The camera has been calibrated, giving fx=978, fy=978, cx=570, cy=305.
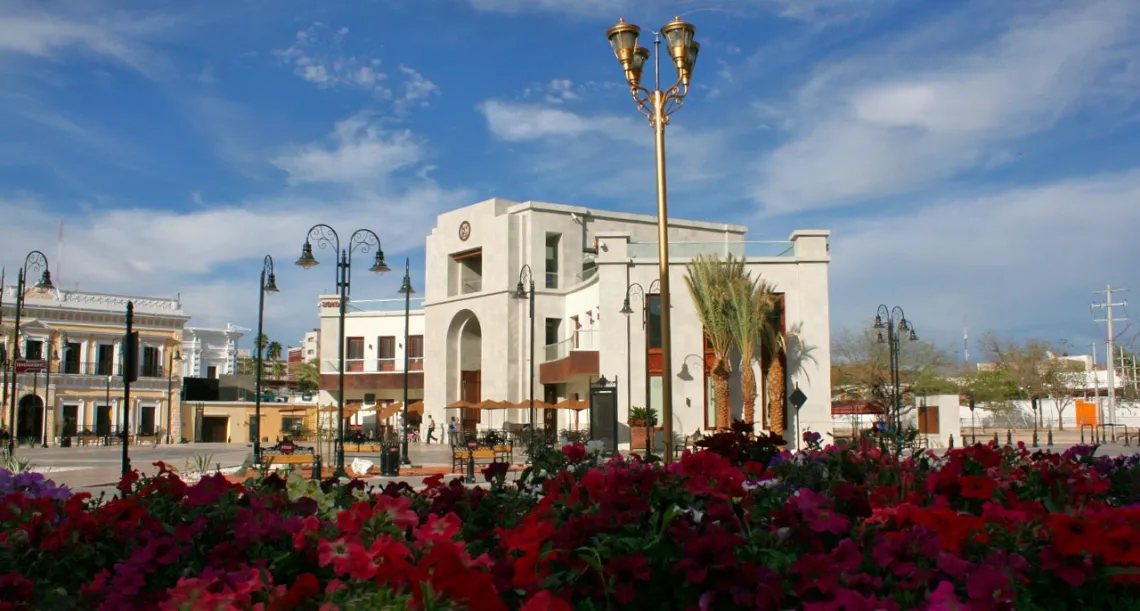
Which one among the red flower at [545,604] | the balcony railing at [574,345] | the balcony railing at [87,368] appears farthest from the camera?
the balcony railing at [87,368]

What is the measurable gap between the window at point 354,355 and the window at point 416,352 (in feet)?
9.70

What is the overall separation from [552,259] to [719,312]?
1518cm

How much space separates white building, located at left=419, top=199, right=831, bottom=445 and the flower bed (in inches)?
1073

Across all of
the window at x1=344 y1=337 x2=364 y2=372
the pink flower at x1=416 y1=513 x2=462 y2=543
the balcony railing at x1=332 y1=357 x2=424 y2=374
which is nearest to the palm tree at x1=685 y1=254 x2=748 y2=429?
the balcony railing at x1=332 y1=357 x2=424 y2=374

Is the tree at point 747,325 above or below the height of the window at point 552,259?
below

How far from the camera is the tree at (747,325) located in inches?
1293

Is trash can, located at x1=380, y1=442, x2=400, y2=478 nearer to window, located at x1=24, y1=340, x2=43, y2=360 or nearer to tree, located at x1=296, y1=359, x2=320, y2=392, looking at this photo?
window, located at x1=24, y1=340, x2=43, y2=360

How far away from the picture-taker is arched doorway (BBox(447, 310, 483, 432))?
49.2m

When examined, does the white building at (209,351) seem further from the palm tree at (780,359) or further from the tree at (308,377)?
the palm tree at (780,359)

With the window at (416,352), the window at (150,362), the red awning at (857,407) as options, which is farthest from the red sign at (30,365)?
the red awning at (857,407)

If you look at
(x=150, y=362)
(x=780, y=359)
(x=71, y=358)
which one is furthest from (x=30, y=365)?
(x=780, y=359)

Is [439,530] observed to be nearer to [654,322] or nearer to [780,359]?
[780,359]

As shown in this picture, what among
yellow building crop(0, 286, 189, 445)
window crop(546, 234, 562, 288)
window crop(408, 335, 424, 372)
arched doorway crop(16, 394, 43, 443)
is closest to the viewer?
window crop(546, 234, 562, 288)

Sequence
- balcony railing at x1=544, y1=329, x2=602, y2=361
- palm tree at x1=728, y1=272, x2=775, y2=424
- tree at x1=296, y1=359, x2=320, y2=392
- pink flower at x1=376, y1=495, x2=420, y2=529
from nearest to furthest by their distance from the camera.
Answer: pink flower at x1=376, y1=495, x2=420, y2=529
palm tree at x1=728, y1=272, x2=775, y2=424
balcony railing at x1=544, y1=329, x2=602, y2=361
tree at x1=296, y1=359, x2=320, y2=392
